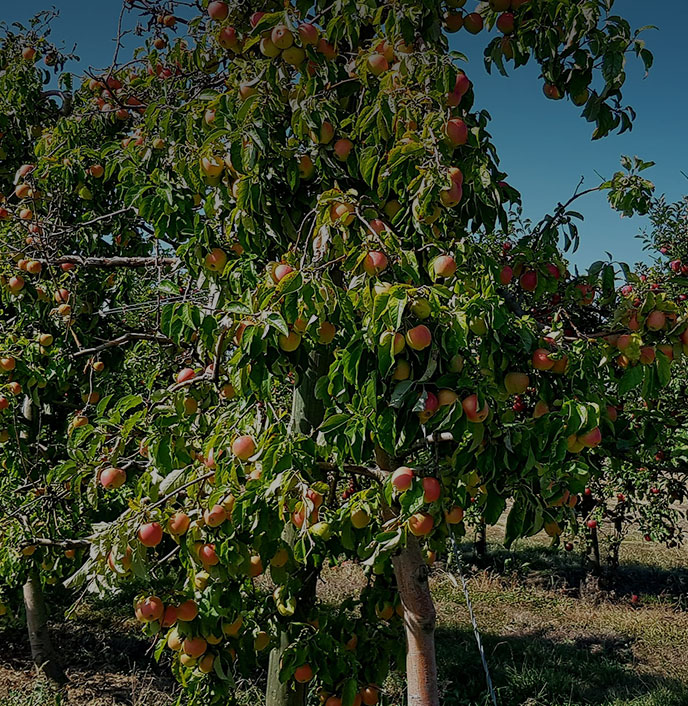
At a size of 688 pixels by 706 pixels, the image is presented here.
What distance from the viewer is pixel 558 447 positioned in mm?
1502

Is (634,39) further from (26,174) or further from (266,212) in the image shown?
(26,174)

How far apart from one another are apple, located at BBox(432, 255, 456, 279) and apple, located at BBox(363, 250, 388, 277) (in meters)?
0.16

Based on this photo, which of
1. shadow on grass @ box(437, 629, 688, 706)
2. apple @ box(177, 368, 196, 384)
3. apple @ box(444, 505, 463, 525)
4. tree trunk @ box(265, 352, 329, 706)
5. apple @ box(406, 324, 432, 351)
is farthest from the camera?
shadow on grass @ box(437, 629, 688, 706)

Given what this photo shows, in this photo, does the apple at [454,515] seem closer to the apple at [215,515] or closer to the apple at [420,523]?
the apple at [420,523]

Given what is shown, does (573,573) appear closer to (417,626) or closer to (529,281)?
(417,626)

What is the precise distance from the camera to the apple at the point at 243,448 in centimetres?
186

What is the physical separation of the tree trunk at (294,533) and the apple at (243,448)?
0.36 metres

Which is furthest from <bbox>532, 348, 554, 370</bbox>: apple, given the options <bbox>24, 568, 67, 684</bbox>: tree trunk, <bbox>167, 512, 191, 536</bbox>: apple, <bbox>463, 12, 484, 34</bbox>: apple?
<bbox>24, 568, 67, 684</bbox>: tree trunk

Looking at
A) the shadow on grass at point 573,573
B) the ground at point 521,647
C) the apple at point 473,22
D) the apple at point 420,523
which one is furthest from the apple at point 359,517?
the shadow on grass at point 573,573

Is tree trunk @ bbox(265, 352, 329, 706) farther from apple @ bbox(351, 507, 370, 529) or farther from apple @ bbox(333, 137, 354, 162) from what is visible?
apple @ bbox(333, 137, 354, 162)

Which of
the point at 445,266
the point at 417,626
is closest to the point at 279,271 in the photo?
the point at 445,266

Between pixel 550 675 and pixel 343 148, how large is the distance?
15.1 ft

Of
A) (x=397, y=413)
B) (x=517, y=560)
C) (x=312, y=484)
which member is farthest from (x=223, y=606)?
(x=517, y=560)

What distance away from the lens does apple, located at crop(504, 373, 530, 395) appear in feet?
5.57
